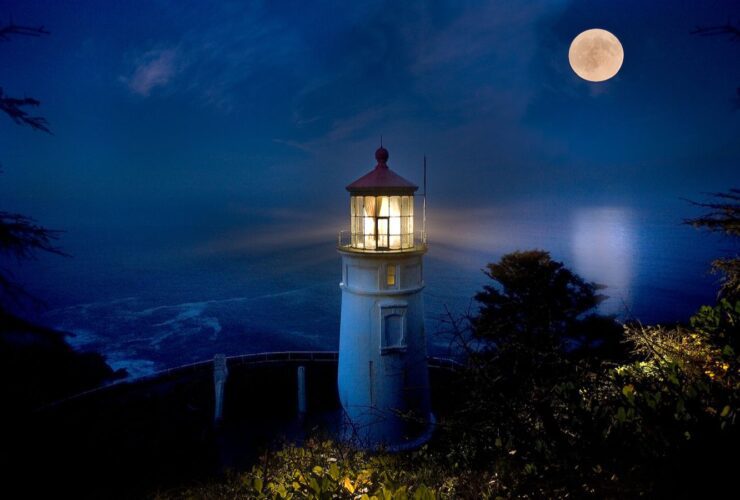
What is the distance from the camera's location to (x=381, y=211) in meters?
11.3

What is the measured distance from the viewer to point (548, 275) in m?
14.5

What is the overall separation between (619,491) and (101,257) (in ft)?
315

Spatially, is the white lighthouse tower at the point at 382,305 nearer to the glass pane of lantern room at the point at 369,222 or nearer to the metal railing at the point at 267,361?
the glass pane of lantern room at the point at 369,222

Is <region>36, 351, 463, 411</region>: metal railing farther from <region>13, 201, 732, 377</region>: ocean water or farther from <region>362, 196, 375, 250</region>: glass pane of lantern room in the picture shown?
<region>362, 196, 375, 250</region>: glass pane of lantern room

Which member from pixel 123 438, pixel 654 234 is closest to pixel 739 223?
pixel 123 438

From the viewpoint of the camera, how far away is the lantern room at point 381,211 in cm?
1117

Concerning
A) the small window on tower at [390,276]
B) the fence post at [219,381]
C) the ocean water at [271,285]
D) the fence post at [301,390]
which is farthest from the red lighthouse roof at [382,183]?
the fence post at [219,381]

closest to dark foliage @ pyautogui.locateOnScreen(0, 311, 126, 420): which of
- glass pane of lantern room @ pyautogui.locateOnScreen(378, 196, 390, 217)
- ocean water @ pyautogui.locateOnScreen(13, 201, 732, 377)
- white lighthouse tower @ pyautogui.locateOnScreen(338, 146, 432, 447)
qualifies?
white lighthouse tower @ pyautogui.locateOnScreen(338, 146, 432, 447)

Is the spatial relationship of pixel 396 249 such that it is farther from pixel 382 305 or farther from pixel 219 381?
pixel 219 381

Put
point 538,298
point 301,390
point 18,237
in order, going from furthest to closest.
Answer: point 301,390
point 538,298
point 18,237

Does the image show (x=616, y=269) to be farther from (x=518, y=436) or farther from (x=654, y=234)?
(x=518, y=436)

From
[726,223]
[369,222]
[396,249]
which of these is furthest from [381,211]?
[726,223]

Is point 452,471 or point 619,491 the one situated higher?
point 619,491

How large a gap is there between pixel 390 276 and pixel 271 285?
48064 mm
